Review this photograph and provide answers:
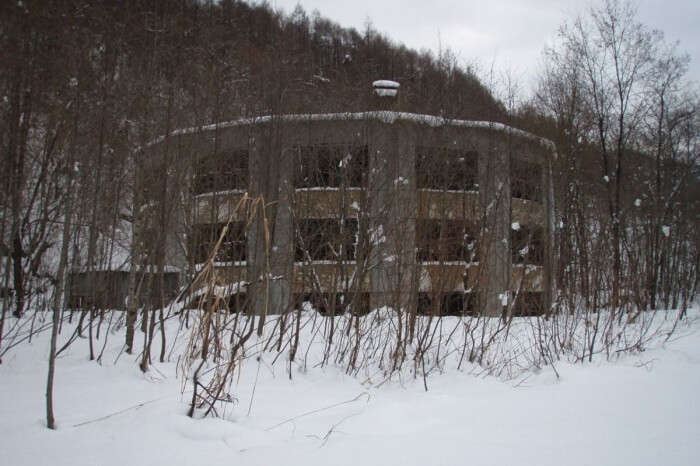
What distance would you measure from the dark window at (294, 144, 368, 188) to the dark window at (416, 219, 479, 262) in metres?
1.22

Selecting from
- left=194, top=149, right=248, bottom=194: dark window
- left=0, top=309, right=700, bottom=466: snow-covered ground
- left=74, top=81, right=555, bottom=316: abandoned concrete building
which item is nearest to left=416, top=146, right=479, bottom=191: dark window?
left=74, top=81, right=555, bottom=316: abandoned concrete building

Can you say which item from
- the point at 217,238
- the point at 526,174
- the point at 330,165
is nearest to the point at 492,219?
the point at 330,165

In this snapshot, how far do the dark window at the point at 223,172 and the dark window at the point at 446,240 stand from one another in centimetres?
363

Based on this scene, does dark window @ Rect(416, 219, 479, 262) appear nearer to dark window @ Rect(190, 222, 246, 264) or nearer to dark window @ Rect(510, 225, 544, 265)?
dark window @ Rect(510, 225, 544, 265)

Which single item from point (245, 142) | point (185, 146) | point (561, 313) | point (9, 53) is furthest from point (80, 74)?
point (561, 313)

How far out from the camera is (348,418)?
3.63 meters

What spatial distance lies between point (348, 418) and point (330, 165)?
4.27 m

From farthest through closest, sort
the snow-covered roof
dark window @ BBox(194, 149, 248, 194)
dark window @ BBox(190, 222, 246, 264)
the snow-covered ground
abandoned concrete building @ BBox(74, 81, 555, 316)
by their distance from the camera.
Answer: dark window @ BBox(194, 149, 248, 194)
dark window @ BBox(190, 222, 246, 264)
the snow-covered roof
abandoned concrete building @ BBox(74, 81, 555, 316)
the snow-covered ground

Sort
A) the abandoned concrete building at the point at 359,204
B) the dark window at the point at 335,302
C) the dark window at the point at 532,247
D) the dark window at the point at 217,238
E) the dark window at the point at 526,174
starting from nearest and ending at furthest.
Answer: the dark window at the point at 335,302
the abandoned concrete building at the point at 359,204
the dark window at the point at 532,247
the dark window at the point at 217,238
the dark window at the point at 526,174

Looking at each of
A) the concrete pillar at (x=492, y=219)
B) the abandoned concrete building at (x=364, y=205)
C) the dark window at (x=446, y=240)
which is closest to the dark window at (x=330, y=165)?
the abandoned concrete building at (x=364, y=205)

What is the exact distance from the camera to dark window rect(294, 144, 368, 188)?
695 centimetres

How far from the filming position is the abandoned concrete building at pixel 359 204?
6066mm

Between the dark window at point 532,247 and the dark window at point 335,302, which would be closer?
the dark window at point 335,302

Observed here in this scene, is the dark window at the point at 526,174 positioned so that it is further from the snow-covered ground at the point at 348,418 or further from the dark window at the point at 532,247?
the snow-covered ground at the point at 348,418
